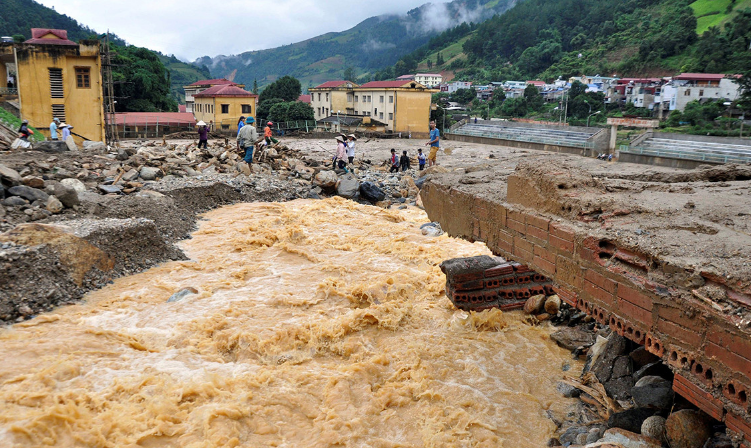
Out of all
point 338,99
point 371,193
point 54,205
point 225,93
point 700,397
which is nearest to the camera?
point 700,397

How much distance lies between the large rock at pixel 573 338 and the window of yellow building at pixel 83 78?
969 inches

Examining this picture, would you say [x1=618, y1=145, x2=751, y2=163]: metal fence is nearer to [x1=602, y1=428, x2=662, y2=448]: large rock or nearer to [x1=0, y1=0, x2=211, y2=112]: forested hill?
[x1=602, y1=428, x2=662, y2=448]: large rock

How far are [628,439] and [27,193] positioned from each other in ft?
32.4

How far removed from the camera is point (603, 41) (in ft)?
217

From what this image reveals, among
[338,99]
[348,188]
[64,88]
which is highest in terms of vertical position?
[338,99]

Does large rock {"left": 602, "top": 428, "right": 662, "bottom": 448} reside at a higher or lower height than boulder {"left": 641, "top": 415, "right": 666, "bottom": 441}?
lower

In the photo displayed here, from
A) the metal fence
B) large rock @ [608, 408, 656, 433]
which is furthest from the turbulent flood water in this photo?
the metal fence

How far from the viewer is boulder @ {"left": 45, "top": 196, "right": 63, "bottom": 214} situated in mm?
8828

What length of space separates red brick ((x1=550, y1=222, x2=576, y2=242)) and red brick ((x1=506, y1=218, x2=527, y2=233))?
1.31ft

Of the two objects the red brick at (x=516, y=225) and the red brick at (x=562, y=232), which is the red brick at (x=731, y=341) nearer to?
the red brick at (x=562, y=232)

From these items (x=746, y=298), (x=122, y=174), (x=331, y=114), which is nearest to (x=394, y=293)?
(x=746, y=298)

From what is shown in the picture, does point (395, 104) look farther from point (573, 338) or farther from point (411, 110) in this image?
point (573, 338)

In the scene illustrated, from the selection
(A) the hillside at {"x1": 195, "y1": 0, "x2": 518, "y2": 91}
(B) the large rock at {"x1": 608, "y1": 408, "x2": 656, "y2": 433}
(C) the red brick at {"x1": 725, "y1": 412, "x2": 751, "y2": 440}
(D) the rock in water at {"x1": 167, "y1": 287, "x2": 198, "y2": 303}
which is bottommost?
A: (D) the rock in water at {"x1": 167, "y1": 287, "x2": 198, "y2": 303}

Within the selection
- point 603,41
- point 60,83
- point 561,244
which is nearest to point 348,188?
point 561,244
